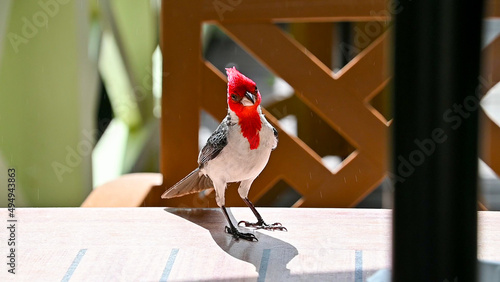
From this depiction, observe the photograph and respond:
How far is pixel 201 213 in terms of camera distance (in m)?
1.58

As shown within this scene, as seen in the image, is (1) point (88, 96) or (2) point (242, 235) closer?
(2) point (242, 235)

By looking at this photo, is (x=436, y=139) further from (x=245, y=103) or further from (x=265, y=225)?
(x=265, y=225)

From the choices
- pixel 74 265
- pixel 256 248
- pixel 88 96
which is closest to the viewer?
pixel 74 265

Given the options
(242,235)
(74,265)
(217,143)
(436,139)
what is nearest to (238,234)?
(242,235)

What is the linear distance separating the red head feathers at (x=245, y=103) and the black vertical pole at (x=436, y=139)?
3.12 feet

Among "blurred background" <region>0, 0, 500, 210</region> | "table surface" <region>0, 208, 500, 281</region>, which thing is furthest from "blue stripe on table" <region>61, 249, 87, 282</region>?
"blurred background" <region>0, 0, 500, 210</region>

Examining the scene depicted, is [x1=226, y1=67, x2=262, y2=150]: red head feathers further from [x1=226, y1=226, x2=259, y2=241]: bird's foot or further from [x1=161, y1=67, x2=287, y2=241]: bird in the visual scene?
[x1=226, y1=226, x2=259, y2=241]: bird's foot

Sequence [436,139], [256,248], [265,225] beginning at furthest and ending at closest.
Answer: [265,225] → [256,248] → [436,139]

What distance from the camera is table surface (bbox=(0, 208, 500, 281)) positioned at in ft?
3.76

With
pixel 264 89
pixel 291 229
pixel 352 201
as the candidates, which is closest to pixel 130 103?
pixel 352 201

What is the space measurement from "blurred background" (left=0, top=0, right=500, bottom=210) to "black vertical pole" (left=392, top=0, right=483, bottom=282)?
158 centimetres

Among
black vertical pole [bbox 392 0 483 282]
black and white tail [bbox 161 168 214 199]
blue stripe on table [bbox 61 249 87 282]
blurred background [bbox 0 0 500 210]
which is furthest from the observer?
blurred background [bbox 0 0 500 210]

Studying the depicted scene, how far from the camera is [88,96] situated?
239cm

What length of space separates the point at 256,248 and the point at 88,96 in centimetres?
128
